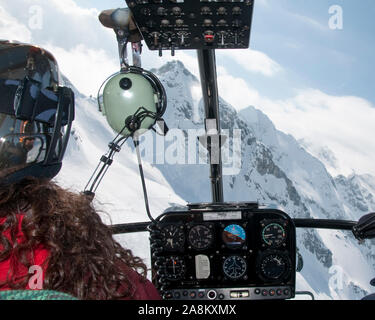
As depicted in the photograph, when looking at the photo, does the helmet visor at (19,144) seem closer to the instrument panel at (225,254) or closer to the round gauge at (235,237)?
the instrument panel at (225,254)

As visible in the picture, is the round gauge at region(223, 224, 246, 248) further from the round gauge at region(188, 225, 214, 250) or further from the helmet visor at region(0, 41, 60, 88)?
the helmet visor at region(0, 41, 60, 88)

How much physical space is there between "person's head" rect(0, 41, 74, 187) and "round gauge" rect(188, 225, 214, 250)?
4.72 ft

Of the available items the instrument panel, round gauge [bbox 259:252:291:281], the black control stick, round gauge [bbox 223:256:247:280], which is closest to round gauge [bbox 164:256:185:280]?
the instrument panel

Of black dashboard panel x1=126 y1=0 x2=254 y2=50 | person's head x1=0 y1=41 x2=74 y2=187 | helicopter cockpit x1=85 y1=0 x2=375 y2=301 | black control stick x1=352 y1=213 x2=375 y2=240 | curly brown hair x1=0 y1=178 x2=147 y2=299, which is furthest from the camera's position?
helicopter cockpit x1=85 y1=0 x2=375 y2=301

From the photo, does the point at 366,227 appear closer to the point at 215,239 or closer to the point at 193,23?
the point at 215,239

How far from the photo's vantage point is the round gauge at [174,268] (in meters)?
2.68

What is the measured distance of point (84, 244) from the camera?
2.84ft

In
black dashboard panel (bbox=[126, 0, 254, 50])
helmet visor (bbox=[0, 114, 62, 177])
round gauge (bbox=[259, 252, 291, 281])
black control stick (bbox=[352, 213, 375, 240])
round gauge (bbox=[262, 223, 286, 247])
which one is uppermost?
black dashboard panel (bbox=[126, 0, 254, 50])

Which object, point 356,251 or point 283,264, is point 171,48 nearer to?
point 283,264

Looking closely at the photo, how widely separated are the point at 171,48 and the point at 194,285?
4.86ft

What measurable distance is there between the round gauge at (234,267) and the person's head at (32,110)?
62.8 inches

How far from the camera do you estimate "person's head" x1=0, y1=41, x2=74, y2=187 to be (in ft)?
3.97

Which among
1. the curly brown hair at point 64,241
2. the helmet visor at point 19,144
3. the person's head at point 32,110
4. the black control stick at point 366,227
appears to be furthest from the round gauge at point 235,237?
the curly brown hair at point 64,241

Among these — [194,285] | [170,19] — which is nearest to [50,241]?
[170,19]
